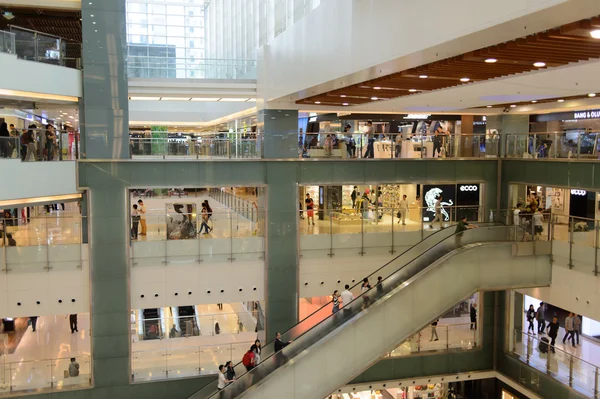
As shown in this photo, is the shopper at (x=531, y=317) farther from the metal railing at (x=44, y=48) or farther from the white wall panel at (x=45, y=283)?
the metal railing at (x=44, y=48)

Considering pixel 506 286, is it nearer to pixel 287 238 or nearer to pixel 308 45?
pixel 287 238

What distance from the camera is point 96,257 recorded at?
763 inches

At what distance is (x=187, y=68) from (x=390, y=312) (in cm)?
1288

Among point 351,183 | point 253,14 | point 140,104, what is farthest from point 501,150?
point 140,104

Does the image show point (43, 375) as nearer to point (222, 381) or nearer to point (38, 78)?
point (222, 381)

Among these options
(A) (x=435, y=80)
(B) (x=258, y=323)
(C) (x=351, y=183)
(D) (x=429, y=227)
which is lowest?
(B) (x=258, y=323)

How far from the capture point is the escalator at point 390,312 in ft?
52.6

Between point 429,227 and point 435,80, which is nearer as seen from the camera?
point 435,80

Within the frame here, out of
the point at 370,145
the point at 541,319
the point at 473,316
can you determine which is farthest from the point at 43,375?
the point at 541,319

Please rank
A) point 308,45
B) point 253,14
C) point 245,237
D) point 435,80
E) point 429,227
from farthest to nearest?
point 253,14 < point 429,227 < point 245,237 < point 308,45 < point 435,80

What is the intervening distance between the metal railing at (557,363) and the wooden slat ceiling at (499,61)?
973 cm

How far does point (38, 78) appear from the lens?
1738 centimetres

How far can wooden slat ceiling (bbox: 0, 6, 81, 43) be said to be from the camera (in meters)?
21.0

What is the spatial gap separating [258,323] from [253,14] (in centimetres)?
1616
